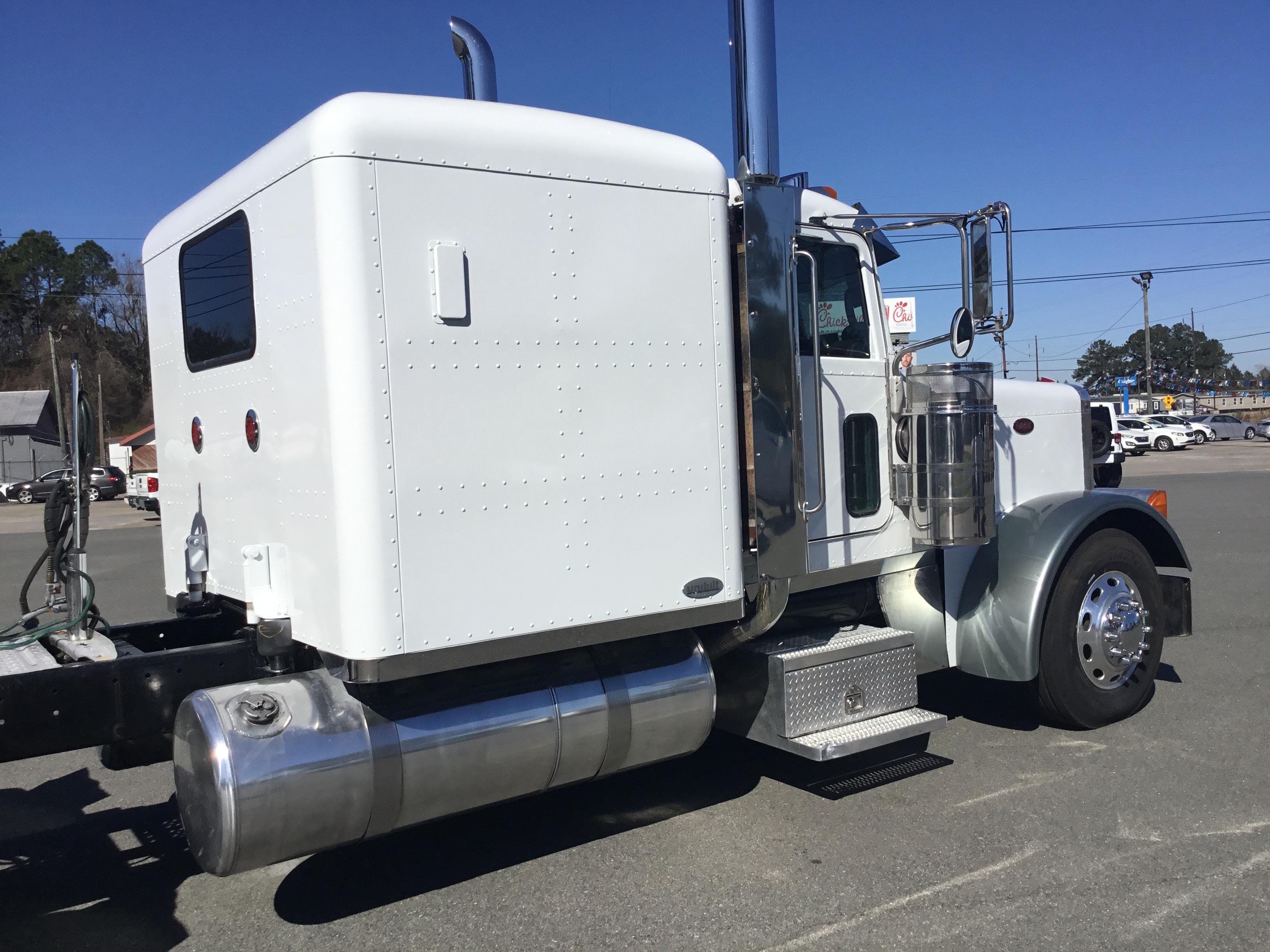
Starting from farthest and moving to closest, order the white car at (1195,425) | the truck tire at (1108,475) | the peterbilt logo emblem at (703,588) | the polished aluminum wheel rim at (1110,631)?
the white car at (1195,425) → the truck tire at (1108,475) → the polished aluminum wheel rim at (1110,631) → the peterbilt logo emblem at (703,588)

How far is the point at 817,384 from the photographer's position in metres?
4.34

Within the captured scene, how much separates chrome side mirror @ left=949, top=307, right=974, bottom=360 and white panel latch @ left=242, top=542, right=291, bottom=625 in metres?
2.84

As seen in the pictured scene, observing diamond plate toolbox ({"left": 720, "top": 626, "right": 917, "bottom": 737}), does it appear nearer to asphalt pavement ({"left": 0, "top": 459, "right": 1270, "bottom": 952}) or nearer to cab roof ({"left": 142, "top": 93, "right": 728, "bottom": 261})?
asphalt pavement ({"left": 0, "top": 459, "right": 1270, "bottom": 952})

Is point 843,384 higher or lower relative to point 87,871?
higher

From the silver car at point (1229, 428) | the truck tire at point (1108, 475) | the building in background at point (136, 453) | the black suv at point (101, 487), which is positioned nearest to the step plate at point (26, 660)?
the truck tire at point (1108, 475)

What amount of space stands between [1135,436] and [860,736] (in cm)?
4150

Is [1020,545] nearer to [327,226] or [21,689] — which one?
[327,226]

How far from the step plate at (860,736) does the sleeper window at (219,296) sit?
8.65 feet

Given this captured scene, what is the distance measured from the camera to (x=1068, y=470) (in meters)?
5.71

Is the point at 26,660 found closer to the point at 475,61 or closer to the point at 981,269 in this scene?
the point at 475,61

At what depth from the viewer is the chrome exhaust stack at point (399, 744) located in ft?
10.3

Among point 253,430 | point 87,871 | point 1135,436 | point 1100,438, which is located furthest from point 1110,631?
point 1135,436

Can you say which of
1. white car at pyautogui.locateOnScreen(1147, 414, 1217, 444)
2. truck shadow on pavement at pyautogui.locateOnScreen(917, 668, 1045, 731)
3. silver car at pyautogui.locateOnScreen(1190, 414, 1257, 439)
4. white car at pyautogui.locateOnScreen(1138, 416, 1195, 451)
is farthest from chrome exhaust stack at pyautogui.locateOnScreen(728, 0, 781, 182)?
silver car at pyautogui.locateOnScreen(1190, 414, 1257, 439)

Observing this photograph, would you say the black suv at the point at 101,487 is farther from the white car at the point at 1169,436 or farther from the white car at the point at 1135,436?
the white car at the point at 1169,436
